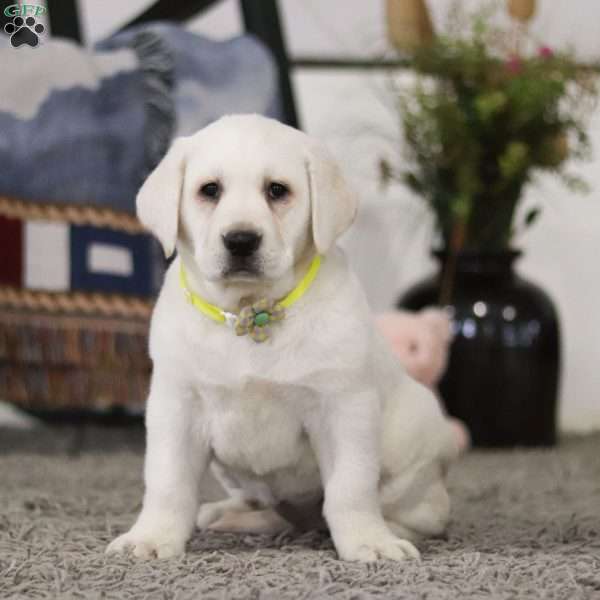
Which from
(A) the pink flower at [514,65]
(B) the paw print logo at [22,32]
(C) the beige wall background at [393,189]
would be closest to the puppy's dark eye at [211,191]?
(B) the paw print logo at [22,32]

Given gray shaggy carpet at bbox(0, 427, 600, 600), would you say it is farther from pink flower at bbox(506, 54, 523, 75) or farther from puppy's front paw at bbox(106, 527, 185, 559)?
pink flower at bbox(506, 54, 523, 75)

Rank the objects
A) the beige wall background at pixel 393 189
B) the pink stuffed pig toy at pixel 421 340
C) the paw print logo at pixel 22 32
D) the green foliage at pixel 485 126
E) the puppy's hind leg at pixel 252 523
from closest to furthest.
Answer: the puppy's hind leg at pixel 252 523 → the paw print logo at pixel 22 32 → the pink stuffed pig toy at pixel 421 340 → the green foliage at pixel 485 126 → the beige wall background at pixel 393 189

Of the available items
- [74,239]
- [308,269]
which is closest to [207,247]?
[308,269]

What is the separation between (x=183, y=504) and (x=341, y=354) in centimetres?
25

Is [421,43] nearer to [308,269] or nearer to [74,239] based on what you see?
[74,239]

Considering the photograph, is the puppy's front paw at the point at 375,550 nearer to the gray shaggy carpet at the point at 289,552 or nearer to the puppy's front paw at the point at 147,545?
the gray shaggy carpet at the point at 289,552

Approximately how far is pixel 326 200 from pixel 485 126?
4.19ft

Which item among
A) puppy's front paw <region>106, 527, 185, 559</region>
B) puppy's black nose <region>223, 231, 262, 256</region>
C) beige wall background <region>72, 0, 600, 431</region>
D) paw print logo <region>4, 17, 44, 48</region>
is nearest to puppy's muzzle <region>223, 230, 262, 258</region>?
puppy's black nose <region>223, 231, 262, 256</region>

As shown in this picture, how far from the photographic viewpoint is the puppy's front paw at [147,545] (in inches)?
44.9

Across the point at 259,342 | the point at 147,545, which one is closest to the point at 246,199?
the point at 259,342

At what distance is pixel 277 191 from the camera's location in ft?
3.86

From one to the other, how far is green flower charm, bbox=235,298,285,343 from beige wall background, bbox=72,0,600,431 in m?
1.59

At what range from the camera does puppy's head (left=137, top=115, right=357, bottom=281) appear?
113 centimetres

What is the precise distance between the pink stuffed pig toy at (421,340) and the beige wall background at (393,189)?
20.7 inches
